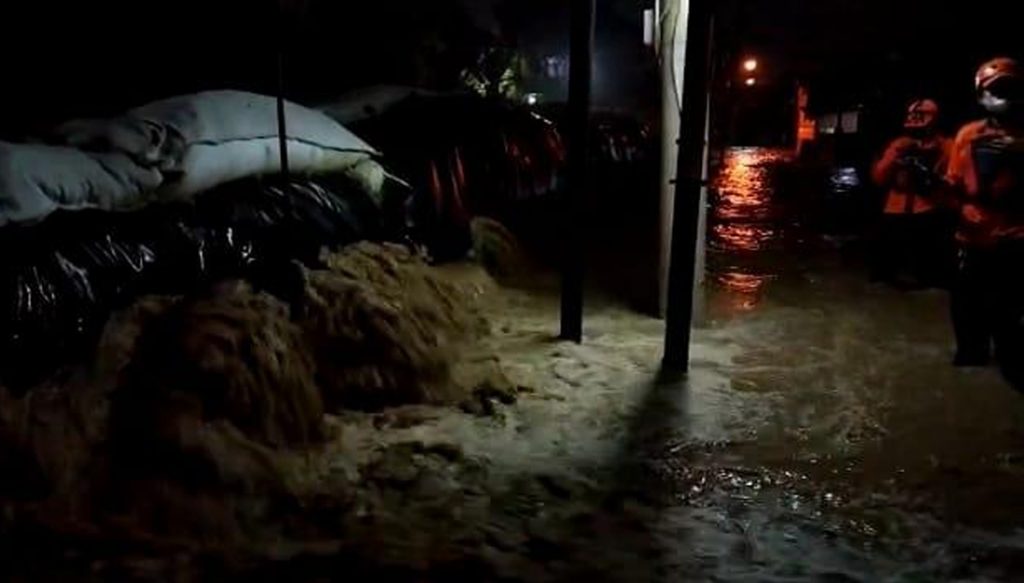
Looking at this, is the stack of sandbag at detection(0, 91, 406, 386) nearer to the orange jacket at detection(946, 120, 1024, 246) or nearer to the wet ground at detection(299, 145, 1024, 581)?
the wet ground at detection(299, 145, 1024, 581)

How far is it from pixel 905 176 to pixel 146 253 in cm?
736

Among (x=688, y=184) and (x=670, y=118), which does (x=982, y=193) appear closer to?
(x=688, y=184)

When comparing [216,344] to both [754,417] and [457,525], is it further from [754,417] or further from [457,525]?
[754,417]

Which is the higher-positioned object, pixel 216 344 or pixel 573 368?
pixel 216 344

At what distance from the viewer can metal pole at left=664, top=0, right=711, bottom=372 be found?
6695 millimetres

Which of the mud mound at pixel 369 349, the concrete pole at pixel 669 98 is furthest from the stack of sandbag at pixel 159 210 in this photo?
the concrete pole at pixel 669 98

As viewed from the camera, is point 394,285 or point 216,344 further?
point 394,285

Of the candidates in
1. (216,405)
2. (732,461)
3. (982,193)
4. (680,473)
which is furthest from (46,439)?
(982,193)

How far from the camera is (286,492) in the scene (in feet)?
15.4

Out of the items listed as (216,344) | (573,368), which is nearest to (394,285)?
(573,368)

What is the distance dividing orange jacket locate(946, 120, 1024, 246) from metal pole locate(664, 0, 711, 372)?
6.20 ft

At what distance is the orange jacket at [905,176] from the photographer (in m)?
9.15

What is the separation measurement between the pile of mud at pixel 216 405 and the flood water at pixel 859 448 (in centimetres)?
189

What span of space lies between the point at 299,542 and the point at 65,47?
678cm
